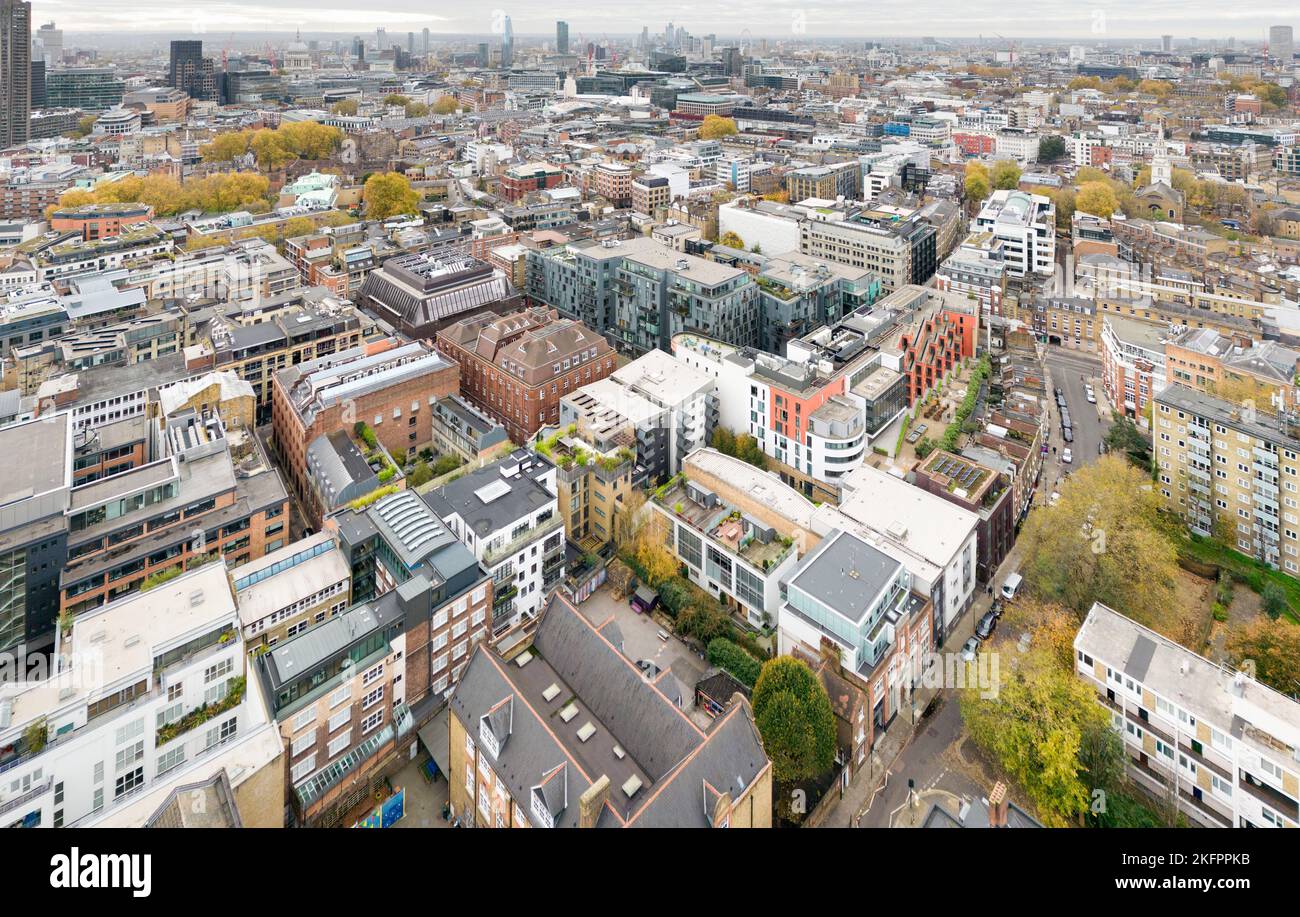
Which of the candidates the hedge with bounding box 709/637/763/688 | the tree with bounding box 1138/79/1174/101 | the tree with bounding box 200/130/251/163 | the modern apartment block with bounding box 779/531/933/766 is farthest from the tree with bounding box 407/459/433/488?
the tree with bounding box 1138/79/1174/101

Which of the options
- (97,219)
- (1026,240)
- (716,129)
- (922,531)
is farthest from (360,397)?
(716,129)

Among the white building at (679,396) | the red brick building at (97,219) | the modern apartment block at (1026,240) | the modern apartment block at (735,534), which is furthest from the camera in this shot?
the red brick building at (97,219)

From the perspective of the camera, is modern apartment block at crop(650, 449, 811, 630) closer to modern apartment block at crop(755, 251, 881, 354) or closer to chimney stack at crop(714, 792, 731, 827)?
chimney stack at crop(714, 792, 731, 827)

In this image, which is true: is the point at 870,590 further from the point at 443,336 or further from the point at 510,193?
the point at 510,193

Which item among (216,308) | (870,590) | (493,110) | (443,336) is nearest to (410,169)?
(216,308)

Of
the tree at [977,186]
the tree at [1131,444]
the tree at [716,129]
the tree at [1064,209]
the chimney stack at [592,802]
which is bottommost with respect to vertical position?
the chimney stack at [592,802]

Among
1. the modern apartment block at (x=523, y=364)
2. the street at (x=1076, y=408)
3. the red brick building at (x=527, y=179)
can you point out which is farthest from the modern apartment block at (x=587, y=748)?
the red brick building at (x=527, y=179)

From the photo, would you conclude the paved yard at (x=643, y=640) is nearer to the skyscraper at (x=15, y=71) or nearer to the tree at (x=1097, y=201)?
the tree at (x=1097, y=201)
